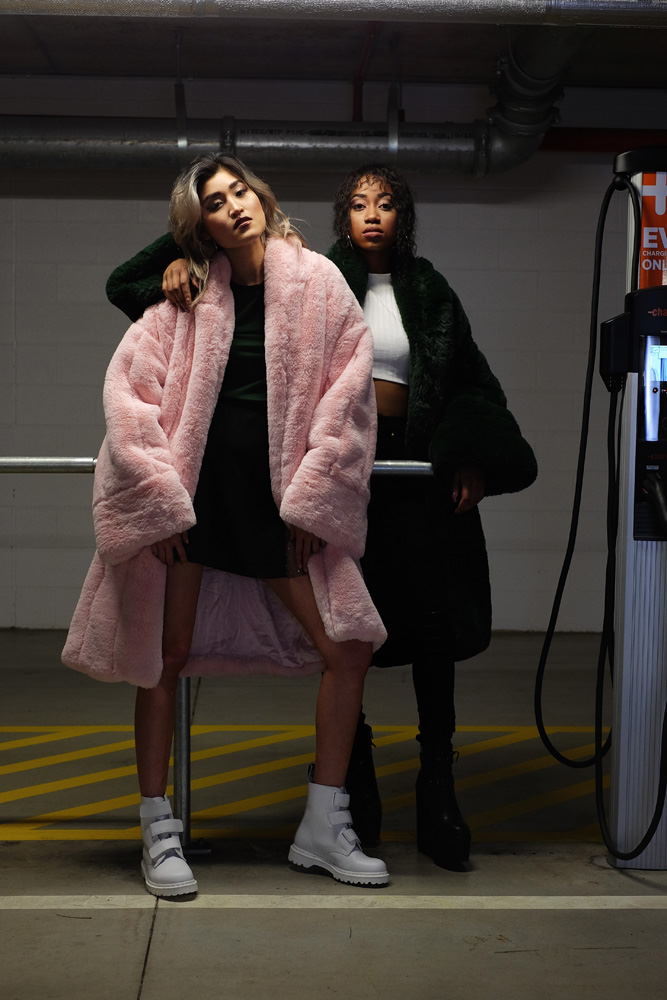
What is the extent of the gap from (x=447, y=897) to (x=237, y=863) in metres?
0.46

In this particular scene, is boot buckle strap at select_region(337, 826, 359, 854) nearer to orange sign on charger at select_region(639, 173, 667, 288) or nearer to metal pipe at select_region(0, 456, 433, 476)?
metal pipe at select_region(0, 456, 433, 476)

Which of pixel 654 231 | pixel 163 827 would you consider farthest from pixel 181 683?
pixel 654 231

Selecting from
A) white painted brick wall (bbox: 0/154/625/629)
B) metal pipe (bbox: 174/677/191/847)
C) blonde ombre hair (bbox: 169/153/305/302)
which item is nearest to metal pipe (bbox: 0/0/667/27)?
blonde ombre hair (bbox: 169/153/305/302)

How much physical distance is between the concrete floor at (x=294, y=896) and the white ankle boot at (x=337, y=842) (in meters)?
0.03

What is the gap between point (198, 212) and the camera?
2.13 metres

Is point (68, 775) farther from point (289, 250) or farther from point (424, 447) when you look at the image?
point (289, 250)

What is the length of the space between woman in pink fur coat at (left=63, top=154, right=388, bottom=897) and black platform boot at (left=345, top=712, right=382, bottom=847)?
0.67 feet

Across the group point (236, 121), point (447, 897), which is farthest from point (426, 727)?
point (236, 121)

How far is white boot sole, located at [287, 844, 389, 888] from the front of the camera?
6.96 ft

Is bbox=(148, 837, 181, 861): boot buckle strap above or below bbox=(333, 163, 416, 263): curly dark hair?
below

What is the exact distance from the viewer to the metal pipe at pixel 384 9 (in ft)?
6.50

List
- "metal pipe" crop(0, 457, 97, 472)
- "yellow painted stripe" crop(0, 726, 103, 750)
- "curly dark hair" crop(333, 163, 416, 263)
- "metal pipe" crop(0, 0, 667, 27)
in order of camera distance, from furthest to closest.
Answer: "yellow painted stripe" crop(0, 726, 103, 750) < "curly dark hair" crop(333, 163, 416, 263) < "metal pipe" crop(0, 457, 97, 472) < "metal pipe" crop(0, 0, 667, 27)

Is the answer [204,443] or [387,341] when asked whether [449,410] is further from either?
[204,443]

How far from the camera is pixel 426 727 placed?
2.33m
